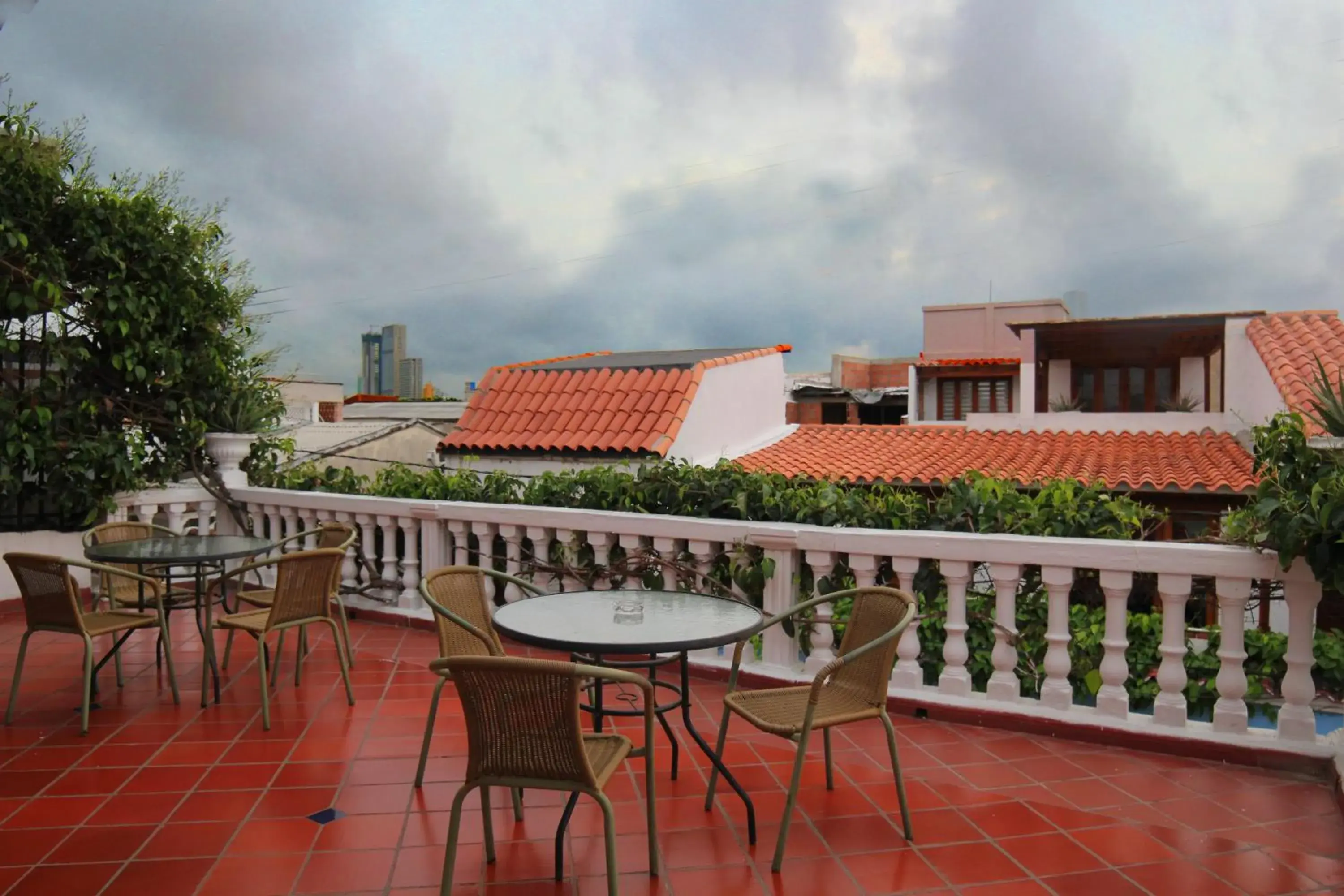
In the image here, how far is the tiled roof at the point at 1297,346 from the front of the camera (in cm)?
1231

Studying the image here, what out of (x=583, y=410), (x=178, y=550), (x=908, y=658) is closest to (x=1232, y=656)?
(x=908, y=658)

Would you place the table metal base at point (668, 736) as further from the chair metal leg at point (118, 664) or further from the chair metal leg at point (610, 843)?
the chair metal leg at point (118, 664)

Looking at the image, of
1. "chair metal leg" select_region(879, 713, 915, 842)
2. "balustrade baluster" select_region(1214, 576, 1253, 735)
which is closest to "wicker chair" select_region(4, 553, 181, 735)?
"chair metal leg" select_region(879, 713, 915, 842)

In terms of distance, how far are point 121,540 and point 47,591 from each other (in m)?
1.45

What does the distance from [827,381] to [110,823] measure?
1185 inches

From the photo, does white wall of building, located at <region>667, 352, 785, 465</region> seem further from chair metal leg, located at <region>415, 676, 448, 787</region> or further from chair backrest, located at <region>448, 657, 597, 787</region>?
chair backrest, located at <region>448, 657, 597, 787</region>

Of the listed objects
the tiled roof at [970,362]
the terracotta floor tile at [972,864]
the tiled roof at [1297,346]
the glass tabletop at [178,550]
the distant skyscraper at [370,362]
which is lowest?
the terracotta floor tile at [972,864]

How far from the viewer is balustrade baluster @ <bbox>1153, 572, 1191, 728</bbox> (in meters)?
3.78

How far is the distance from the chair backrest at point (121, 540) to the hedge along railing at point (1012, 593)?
2352 mm

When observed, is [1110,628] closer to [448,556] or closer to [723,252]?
[448,556]

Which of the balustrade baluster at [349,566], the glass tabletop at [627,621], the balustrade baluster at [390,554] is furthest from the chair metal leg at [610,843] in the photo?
the balustrade baluster at [349,566]

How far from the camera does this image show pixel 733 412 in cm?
1608

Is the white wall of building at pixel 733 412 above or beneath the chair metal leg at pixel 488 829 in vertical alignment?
above

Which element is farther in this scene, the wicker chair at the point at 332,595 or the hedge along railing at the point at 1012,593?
the wicker chair at the point at 332,595
